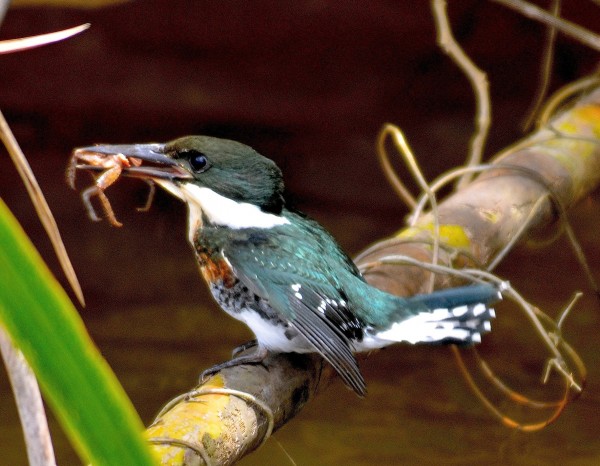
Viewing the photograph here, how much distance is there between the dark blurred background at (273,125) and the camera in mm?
2311

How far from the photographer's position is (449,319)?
1.23m

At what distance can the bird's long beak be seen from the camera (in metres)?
1.16

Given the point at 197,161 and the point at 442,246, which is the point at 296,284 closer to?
the point at 197,161

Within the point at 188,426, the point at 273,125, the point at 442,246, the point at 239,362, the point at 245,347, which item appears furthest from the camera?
the point at 273,125

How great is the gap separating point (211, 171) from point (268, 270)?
0.46 ft

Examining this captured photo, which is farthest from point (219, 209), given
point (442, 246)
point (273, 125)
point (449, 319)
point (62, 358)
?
point (273, 125)

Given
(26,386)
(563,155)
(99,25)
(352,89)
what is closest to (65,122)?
(99,25)

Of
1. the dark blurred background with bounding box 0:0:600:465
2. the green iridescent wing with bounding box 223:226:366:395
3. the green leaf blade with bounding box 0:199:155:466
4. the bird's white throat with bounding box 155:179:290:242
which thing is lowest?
the dark blurred background with bounding box 0:0:600:465

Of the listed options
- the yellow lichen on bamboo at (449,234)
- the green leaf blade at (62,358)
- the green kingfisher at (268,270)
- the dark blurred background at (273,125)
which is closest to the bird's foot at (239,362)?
the green kingfisher at (268,270)

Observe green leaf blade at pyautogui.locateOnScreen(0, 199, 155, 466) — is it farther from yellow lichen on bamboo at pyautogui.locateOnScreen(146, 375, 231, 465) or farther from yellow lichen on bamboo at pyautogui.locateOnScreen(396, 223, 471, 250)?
yellow lichen on bamboo at pyautogui.locateOnScreen(396, 223, 471, 250)

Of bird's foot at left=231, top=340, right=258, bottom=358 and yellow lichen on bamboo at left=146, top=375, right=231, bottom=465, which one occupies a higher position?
yellow lichen on bamboo at left=146, top=375, right=231, bottom=465

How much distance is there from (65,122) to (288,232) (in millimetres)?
1415

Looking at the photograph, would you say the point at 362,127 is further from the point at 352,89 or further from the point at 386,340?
the point at 386,340

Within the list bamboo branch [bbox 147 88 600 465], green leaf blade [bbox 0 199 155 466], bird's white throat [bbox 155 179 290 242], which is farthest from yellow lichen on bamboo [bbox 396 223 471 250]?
green leaf blade [bbox 0 199 155 466]
